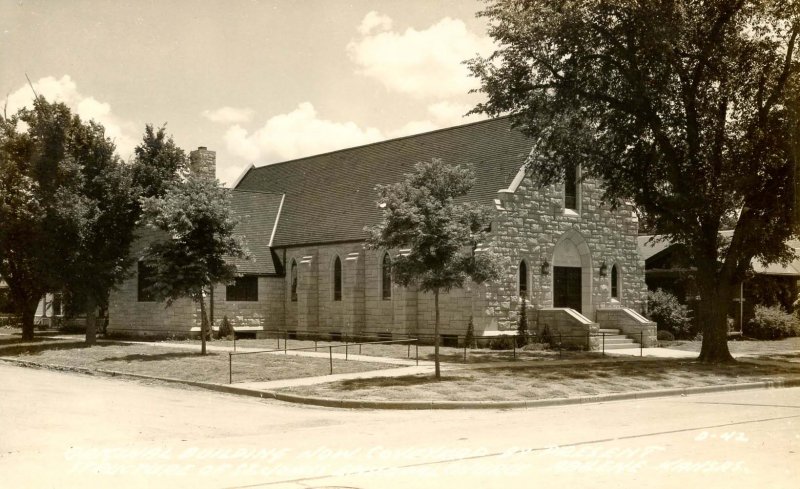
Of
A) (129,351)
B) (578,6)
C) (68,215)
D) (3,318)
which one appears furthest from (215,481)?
(3,318)

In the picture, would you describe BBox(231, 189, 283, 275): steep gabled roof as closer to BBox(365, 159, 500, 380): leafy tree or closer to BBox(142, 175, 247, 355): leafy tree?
BBox(142, 175, 247, 355): leafy tree

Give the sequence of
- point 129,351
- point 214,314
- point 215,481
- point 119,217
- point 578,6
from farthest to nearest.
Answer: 1. point 214,314
2. point 119,217
3. point 129,351
4. point 578,6
5. point 215,481

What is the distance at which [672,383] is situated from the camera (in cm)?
1955

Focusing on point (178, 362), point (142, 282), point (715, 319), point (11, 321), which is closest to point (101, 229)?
point (142, 282)

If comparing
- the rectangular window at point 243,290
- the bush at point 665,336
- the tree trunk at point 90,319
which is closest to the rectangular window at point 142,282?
the rectangular window at point 243,290

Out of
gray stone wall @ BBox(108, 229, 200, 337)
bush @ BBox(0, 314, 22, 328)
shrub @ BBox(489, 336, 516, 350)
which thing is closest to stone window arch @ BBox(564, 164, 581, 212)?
shrub @ BBox(489, 336, 516, 350)

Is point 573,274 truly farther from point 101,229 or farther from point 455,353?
point 101,229

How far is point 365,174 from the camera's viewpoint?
1556 inches

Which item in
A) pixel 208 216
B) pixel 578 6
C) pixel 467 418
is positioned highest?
pixel 578 6

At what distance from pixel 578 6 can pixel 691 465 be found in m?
17.5

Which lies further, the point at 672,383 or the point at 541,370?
the point at 541,370

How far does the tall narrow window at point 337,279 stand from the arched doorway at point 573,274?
9.88 metres

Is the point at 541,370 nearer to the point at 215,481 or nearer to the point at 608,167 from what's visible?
the point at 608,167

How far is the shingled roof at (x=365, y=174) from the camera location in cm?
3303
